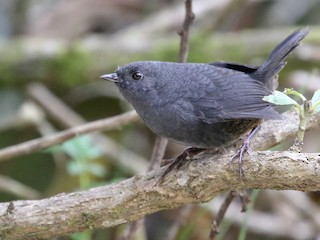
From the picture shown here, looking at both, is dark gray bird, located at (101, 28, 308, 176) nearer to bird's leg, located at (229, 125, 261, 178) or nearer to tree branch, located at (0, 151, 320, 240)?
bird's leg, located at (229, 125, 261, 178)

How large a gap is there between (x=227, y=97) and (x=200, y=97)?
12 cm

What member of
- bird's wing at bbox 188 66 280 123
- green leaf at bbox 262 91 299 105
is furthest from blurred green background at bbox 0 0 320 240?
green leaf at bbox 262 91 299 105

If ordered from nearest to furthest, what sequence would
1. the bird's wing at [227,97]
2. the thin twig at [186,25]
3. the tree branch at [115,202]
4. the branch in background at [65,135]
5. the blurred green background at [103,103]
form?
the tree branch at [115,202]
the bird's wing at [227,97]
the thin twig at [186,25]
the branch in background at [65,135]
the blurred green background at [103,103]

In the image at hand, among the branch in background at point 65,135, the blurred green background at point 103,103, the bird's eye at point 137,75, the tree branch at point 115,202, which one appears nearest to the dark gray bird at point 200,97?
the bird's eye at point 137,75

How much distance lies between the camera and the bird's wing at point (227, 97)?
2839 mm

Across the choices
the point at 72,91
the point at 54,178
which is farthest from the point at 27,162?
the point at 72,91

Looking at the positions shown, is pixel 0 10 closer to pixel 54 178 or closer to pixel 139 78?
pixel 54 178

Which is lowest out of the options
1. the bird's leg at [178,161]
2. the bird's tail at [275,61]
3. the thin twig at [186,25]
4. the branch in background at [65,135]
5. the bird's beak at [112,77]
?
the bird's leg at [178,161]

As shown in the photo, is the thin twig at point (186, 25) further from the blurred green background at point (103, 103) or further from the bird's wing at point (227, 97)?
the blurred green background at point (103, 103)

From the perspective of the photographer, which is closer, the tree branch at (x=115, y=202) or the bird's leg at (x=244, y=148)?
the bird's leg at (x=244, y=148)

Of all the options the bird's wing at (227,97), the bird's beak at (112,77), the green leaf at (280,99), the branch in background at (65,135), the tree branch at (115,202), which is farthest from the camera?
the branch in background at (65,135)

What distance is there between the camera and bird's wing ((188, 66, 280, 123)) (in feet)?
9.31

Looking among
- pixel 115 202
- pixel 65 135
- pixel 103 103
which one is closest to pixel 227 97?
pixel 115 202

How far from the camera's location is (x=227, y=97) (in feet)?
9.64
